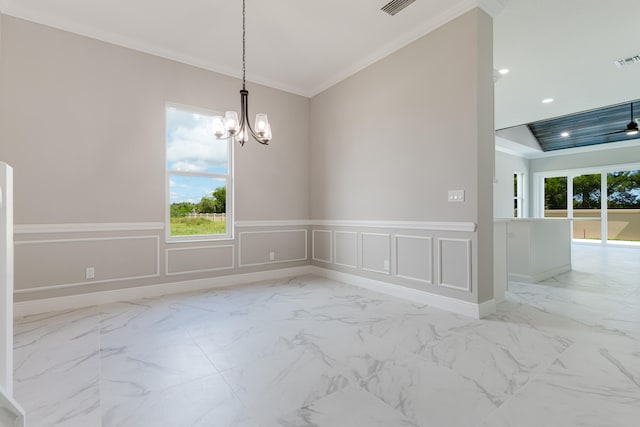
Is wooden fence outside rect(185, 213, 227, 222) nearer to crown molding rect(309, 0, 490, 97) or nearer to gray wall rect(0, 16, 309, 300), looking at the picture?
gray wall rect(0, 16, 309, 300)

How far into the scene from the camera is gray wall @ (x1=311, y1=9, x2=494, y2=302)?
297 centimetres

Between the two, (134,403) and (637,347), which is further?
(637,347)

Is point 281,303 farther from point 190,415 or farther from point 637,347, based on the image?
point 637,347

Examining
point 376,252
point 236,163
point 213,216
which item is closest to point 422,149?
point 376,252

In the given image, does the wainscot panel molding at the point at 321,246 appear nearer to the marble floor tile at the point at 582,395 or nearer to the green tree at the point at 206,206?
the green tree at the point at 206,206

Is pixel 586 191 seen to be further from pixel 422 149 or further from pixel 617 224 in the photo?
pixel 422 149

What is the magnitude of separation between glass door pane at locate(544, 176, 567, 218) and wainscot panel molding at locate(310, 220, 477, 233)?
28.5 feet

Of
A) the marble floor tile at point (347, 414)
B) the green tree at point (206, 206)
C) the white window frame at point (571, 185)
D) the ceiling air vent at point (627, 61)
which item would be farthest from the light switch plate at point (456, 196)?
the white window frame at point (571, 185)

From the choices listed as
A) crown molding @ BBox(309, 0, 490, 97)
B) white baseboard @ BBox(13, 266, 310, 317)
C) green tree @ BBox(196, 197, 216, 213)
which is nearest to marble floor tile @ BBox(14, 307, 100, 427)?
white baseboard @ BBox(13, 266, 310, 317)

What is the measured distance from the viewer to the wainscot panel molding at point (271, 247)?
14.6 ft

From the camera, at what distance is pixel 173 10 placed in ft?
10.1

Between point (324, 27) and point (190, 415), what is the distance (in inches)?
145

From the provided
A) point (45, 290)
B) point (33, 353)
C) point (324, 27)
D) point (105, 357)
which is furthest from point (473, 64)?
point (45, 290)

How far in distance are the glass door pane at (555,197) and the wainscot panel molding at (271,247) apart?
8.95 m
